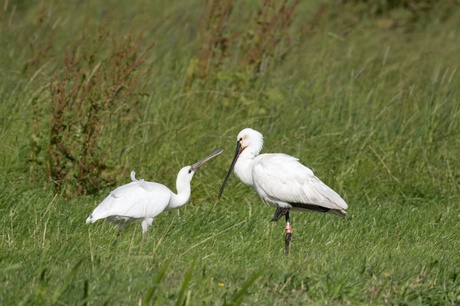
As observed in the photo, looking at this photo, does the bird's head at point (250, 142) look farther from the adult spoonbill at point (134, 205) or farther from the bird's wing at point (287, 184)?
the adult spoonbill at point (134, 205)

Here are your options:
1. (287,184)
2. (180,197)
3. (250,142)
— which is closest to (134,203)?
(180,197)

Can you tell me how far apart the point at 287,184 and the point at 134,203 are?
124cm

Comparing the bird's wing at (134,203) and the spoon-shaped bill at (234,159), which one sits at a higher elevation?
the bird's wing at (134,203)

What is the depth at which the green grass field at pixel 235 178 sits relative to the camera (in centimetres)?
544

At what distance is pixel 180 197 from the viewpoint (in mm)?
6996

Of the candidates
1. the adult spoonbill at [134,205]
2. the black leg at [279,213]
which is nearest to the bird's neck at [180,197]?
the adult spoonbill at [134,205]

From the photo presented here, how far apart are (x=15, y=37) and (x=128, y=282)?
5.69 metres

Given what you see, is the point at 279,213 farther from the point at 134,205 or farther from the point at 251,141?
the point at 134,205

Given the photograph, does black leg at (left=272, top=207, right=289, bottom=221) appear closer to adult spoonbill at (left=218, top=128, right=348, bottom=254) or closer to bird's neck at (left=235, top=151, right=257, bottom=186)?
adult spoonbill at (left=218, top=128, right=348, bottom=254)

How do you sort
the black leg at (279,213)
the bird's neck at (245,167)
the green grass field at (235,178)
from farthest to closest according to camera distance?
1. the bird's neck at (245,167)
2. the black leg at (279,213)
3. the green grass field at (235,178)

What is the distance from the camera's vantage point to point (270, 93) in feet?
31.5

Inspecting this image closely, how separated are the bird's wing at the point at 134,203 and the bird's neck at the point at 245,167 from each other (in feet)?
3.07

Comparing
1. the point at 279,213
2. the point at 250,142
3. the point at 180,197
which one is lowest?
the point at 279,213

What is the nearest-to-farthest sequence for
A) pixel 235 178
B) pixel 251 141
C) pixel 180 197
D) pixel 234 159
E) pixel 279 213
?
pixel 180 197 < pixel 279 213 < pixel 251 141 < pixel 234 159 < pixel 235 178
